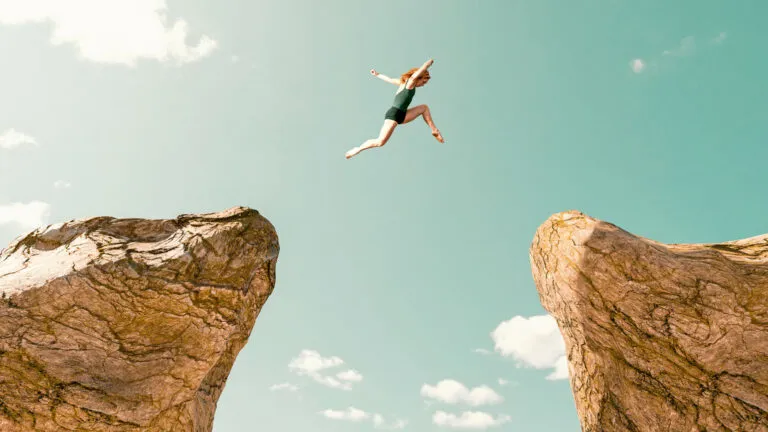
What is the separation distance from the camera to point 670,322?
33.6ft

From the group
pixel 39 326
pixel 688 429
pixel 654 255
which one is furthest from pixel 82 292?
pixel 688 429

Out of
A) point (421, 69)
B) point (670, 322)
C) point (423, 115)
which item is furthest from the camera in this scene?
point (423, 115)

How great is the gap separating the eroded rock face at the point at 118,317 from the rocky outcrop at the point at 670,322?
28.2 ft

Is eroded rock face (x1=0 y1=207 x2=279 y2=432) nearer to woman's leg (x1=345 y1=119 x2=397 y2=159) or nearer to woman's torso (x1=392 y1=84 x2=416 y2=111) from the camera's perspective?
woman's leg (x1=345 y1=119 x2=397 y2=159)

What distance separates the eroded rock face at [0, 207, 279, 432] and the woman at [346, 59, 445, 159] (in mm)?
6079

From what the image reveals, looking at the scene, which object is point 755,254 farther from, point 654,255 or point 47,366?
point 47,366

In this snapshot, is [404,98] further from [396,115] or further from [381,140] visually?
[381,140]

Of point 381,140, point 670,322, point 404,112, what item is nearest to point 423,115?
point 404,112

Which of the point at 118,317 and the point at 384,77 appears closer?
the point at 118,317

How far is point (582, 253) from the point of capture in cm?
1071

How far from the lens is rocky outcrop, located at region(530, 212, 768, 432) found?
10039 millimetres

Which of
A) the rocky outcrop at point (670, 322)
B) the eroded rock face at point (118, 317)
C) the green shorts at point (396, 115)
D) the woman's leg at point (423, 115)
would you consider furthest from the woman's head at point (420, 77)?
the eroded rock face at point (118, 317)

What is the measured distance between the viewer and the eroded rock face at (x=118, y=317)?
10.4m

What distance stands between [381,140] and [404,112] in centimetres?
148
